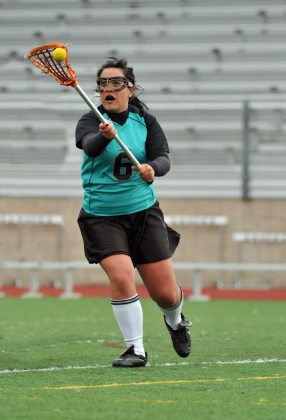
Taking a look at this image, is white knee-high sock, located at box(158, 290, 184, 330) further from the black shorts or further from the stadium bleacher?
the stadium bleacher

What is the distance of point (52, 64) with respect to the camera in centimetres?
375

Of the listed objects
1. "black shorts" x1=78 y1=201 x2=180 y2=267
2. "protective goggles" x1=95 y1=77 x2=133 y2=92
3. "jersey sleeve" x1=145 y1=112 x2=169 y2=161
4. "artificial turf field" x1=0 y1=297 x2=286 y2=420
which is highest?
"protective goggles" x1=95 y1=77 x2=133 y2=92

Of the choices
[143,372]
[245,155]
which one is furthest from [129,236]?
[245,155]

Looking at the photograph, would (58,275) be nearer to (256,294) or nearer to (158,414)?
→ (256,294)

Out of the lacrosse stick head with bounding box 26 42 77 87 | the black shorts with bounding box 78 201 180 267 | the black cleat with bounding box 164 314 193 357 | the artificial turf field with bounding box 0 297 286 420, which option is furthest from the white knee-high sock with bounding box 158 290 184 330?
the lacrosse stick head with bounding box 26 42 77 87

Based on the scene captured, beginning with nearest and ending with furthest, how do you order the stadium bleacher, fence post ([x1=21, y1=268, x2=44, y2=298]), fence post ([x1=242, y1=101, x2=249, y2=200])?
fence post ([x1=21, y1=268, x2=44, y2=298]) < fence post ([x1=242, y1=101, x2=249, y2=200]) < the stadium bleacher

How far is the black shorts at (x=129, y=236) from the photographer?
3.76 meters

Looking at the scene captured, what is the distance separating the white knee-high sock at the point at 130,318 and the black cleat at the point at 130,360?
25mm

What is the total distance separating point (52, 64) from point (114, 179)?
0.73 meters

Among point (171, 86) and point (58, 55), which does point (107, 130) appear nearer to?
point (58, 55)

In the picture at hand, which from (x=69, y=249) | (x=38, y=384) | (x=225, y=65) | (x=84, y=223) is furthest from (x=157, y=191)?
(x=38, y=384)

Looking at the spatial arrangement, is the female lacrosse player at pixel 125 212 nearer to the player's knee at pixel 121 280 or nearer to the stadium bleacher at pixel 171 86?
the player's knee at pixel 121 280

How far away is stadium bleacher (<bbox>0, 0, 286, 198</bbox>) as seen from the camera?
11.4 meters

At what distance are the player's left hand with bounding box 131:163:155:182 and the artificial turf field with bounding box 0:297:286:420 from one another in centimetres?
104
